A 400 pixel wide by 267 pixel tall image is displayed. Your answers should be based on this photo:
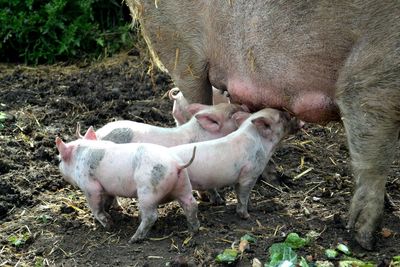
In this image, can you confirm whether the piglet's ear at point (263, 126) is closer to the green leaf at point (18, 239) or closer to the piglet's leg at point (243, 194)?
the piglet's leg at point (243, 194)

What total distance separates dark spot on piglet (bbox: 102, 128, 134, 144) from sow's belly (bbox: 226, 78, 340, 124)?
2.62 ft

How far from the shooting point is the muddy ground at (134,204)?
4469 millimetres

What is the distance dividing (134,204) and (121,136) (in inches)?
17.3

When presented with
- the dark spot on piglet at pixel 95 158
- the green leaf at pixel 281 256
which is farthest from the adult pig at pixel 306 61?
the dark spot on piglet at pixel 95 158

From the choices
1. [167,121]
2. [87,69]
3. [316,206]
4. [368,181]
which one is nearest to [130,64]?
[87,69]

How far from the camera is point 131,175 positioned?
4.47m

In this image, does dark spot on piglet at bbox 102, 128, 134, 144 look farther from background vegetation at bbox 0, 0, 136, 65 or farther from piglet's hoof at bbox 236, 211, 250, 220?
background vegetation at bbox 0, 0, 136, 65

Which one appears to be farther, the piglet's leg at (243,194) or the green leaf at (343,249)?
the piglet's leg at (243,194)

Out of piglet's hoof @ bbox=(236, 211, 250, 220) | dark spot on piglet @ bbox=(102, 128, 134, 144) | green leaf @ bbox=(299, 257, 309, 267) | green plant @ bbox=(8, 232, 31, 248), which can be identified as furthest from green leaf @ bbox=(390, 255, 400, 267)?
green plant @ bbox=(8, 232, 31, 248)

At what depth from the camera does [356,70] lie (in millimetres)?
4500

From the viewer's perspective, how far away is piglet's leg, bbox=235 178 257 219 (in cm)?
480

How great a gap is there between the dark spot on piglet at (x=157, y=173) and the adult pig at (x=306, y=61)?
3.47ft

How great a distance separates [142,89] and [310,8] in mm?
2996

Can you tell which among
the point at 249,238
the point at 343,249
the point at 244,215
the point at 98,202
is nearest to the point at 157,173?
the point at 98,202
